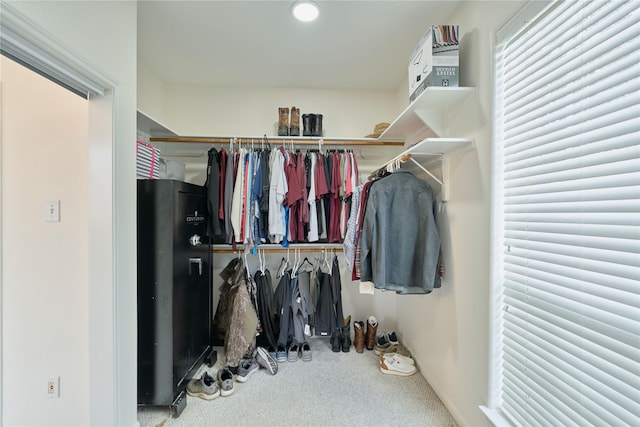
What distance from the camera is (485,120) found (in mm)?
1326

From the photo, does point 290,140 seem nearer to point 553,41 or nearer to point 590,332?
point 553,41

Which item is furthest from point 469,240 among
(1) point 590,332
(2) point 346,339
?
(2) point 346,339

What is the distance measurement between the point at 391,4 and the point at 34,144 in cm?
210

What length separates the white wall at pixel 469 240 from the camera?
1.31 meters

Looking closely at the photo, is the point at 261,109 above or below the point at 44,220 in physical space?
above

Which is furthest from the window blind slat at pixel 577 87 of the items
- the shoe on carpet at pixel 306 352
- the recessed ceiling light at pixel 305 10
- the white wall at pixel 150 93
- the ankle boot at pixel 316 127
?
the white wall at pixel 150 93

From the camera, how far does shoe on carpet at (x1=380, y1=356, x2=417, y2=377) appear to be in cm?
205

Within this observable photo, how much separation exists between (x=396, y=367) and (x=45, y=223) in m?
2.41

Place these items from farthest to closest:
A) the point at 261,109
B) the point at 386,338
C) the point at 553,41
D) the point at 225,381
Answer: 1. the point at 261,109
2. the point at 386,338
3. the point at 225,381
4. the point at 553,41

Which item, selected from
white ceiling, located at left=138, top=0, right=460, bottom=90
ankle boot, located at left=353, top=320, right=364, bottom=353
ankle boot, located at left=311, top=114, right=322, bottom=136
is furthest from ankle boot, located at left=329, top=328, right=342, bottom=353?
white ceiling, located at left=138, top=0, right=460, bottom=90

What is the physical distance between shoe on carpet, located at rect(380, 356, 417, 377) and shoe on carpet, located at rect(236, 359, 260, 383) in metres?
1.00

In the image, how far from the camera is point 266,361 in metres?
2.08


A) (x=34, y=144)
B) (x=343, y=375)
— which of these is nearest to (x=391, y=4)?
(x=34, y=144)

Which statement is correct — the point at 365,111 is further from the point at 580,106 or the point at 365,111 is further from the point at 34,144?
the point at 34,144
